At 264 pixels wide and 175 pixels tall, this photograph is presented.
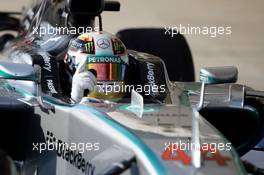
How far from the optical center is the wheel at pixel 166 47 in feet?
17.6

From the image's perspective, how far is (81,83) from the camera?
3400 mm

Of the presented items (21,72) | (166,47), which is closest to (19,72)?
(21,72)

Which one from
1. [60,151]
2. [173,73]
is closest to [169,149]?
[60,151]

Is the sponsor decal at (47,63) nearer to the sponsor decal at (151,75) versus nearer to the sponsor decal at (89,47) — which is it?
the sponsor decal at (89,47)

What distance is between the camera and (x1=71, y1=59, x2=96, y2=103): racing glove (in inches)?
134

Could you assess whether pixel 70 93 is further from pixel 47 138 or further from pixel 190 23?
pixel 190 23

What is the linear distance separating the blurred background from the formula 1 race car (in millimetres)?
3337

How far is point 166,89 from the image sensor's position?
3.79 m

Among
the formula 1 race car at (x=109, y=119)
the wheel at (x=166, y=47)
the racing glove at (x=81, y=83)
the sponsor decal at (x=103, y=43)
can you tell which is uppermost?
the sponsor decal at (x=103, y=43)
